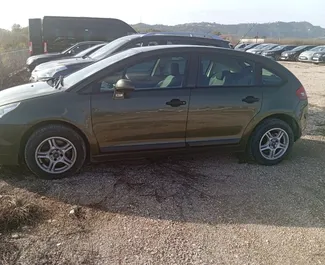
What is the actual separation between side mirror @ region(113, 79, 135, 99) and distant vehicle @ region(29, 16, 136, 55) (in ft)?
34.5

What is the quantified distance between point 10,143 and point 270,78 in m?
3.47

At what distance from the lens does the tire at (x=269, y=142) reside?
15.3ft

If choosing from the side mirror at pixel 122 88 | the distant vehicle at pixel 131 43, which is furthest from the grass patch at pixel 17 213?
the distant vehicle at pixel 131 43

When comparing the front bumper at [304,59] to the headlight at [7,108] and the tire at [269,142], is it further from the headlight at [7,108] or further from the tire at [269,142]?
the headlight at [7,108]

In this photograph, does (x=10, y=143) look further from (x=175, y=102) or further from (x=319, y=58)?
(x=319, y=58)

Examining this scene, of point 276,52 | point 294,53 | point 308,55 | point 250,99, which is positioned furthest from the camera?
point 276,52

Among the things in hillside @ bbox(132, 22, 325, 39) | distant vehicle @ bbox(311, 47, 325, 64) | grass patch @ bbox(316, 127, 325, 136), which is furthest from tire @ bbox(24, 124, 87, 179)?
hillside @ bbox(132, 22, 325, 39)

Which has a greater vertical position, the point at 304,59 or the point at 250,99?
the point at 304,59

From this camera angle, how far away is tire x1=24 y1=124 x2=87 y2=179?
3.86 m

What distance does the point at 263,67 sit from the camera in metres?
4.64

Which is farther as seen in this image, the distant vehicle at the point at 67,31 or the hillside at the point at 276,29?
the hillside at the point at 276,29

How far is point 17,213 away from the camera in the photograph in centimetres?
315

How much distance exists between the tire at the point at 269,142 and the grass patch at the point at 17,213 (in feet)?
9.51

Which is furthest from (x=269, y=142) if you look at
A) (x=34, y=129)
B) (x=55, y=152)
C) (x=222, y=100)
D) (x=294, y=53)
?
(x=294, y=53)
